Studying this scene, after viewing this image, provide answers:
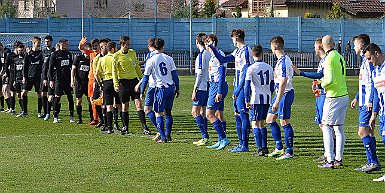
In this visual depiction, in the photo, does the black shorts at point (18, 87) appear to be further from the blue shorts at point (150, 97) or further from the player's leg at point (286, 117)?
the player's leg at point (286, 117)

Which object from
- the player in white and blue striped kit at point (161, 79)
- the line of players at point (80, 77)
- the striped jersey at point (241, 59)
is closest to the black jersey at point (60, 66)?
the line of players at point (80, 77)

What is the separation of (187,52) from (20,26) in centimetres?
1046

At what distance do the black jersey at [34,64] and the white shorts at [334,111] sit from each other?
12.1 meters

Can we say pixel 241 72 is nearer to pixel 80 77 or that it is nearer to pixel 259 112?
pixel 259 112

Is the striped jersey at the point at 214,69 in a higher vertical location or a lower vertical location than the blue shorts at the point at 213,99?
higher

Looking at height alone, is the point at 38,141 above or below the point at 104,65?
below

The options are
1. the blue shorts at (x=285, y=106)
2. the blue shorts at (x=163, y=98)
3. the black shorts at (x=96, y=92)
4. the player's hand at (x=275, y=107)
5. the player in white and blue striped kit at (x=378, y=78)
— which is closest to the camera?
the player in white and blue striped kit at (x=378, y=78)

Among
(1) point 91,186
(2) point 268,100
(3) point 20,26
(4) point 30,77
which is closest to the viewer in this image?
(1) point 91,186

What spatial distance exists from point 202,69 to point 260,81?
2.14 metres

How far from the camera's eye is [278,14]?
6862 cm

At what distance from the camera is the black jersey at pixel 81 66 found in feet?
71.8

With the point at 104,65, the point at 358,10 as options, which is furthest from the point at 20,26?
the point at 104,65

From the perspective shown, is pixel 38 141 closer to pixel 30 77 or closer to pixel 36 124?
pixel 36 124

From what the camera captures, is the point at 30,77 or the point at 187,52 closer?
the point at 30,77
